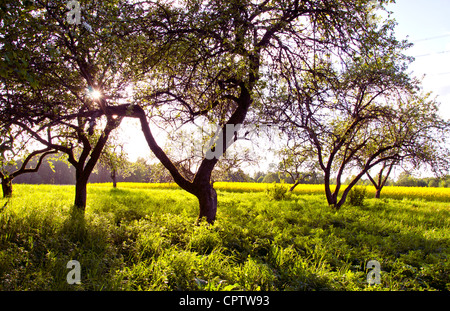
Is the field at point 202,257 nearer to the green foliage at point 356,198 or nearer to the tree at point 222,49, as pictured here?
the tree at point 222,49

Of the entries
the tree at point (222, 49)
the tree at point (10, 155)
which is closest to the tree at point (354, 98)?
the tree at point (222, 49)

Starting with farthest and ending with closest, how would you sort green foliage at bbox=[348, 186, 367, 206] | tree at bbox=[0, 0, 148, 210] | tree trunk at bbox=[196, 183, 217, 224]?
green foliage at bbox=[348, 186, 367, 206] < tree trunk at bbox=[196, 183, 217, 224] < tree at bbox=[0, 0, 148, 210]

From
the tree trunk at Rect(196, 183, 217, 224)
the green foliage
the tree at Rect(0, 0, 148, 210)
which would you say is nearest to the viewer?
the tree at Rect(0, 0, 148, 210)

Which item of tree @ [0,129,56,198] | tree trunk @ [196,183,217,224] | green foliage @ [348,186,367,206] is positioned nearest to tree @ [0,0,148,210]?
tree @ [0,129,56,198]

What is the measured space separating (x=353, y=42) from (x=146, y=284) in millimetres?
6761

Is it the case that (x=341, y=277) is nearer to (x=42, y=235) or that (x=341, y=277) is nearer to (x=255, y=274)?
(x=255, y=274)

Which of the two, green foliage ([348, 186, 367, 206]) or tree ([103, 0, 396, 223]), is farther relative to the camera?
green foliage ([348, 186, 367, 206])

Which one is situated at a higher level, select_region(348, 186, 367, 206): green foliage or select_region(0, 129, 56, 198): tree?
select_region(0, 129, 56, 198): tree

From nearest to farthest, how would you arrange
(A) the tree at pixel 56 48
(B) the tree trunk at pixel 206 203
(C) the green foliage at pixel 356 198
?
(A) the tree at pixel 56 48 → (B) the tree trunk at pixel 206 203 → (C) the green foliage at pixel 356 198

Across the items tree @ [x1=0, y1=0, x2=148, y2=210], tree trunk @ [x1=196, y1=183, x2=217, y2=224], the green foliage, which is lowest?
the green foliage

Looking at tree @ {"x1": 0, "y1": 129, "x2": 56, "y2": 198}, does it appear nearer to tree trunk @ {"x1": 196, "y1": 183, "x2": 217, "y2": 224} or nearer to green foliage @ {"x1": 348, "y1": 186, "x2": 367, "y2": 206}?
tree trunk @ {"x1": 196, "y1": 183, "x2": 217, "y2": 224}

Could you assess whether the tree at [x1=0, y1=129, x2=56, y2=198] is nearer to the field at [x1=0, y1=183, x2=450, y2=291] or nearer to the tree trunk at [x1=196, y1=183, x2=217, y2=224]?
the field at [x1=0, y1=183, x2=450, y2=291]

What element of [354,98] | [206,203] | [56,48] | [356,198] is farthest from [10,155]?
[356,198]
